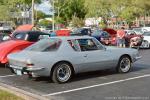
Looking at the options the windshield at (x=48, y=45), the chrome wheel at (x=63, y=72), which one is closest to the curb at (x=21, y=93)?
the chrome wheel at (x=63, y=72)

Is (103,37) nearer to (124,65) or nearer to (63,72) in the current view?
(124,65)

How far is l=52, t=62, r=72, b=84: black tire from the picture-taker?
10.3 meters

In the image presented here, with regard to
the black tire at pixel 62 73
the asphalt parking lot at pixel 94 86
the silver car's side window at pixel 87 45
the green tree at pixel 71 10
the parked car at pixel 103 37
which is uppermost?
the green tree at pixel 71 10

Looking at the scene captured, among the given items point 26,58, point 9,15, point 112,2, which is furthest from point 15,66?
point 9,15

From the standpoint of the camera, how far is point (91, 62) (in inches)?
435

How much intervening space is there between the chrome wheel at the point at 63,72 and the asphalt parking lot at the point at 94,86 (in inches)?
8.1

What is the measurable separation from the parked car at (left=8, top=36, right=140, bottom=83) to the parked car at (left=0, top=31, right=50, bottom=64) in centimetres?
263

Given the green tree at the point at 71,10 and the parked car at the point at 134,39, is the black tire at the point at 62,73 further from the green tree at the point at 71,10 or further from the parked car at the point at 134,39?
the green tree at the point at 71,10

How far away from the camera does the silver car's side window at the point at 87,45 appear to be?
1116 cm

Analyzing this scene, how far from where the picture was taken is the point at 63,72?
34.5 ft

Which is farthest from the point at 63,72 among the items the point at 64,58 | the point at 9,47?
the point at 9,47

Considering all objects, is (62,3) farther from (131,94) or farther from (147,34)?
(131,94)

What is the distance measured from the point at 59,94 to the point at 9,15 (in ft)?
200

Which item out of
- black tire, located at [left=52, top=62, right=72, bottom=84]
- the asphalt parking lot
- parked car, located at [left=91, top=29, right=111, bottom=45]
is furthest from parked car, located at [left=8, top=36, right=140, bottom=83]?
parked car, located at [left=91, top=29, right=111, bottom=45]
